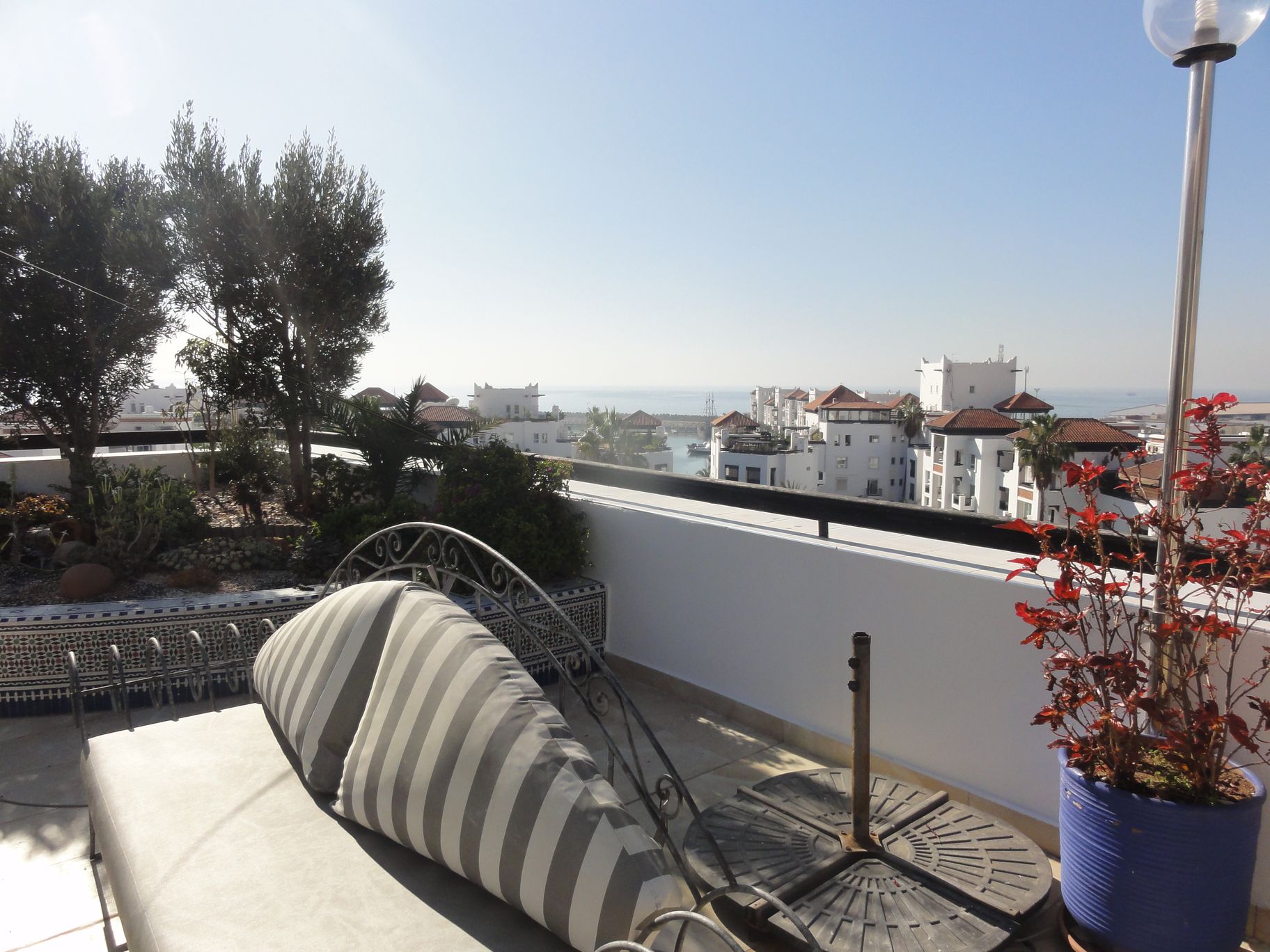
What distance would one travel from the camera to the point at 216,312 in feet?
25.6

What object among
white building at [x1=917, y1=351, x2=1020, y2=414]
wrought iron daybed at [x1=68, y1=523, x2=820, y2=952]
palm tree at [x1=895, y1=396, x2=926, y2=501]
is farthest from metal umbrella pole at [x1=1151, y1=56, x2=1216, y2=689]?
palm tree at [x1=895, y1=396, x2=926, y2=501]

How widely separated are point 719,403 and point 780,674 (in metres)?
84.8

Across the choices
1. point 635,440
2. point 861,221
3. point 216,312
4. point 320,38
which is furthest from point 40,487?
point 635,440

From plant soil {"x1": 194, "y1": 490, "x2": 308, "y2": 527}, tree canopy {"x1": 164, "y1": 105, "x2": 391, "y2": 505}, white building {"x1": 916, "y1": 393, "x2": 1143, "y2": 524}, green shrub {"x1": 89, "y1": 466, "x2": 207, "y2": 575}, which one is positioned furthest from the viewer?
tree canopy {"x1": 164, "y1": 105, "x2": 391, "y2": 505}

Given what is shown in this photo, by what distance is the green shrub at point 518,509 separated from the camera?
4.37 metres

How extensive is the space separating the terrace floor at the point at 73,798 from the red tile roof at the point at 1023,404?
418cm

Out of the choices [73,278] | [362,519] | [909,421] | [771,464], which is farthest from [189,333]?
[909,421]

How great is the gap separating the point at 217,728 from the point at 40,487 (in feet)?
23.5

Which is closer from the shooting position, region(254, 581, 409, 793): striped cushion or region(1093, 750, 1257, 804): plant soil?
region(1093, 750, 1257, 804): plant soil

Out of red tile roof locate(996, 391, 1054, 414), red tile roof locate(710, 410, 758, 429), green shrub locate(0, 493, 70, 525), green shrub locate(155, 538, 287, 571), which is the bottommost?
green shrub locate(155, 538, 287, 571)

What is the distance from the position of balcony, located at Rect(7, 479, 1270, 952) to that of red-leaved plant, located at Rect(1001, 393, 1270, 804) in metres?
0.49

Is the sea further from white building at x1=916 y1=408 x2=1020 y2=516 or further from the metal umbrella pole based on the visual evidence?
white building at x1=916 y1=408 x2=1020 y2=516

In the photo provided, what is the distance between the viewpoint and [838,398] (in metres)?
27.3

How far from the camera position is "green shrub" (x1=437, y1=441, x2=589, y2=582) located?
14.3ft
